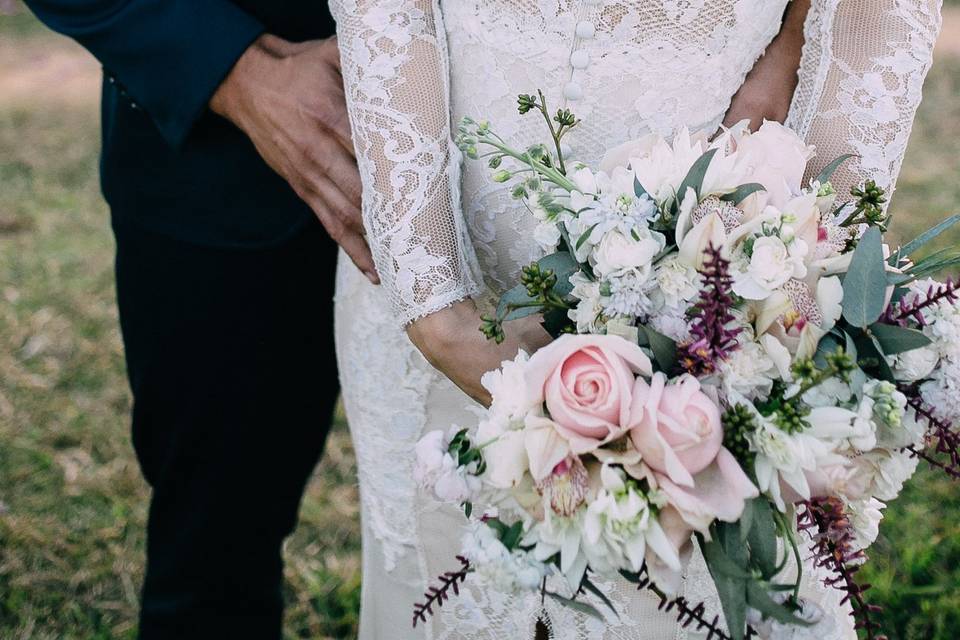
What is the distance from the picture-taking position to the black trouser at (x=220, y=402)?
2.03 metres

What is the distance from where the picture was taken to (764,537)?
111cm

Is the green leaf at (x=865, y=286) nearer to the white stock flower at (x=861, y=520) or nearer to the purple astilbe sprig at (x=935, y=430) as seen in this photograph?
the purple astilbe sprig at (x=935, y=430)

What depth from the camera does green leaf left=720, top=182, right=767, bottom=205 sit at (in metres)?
1.17

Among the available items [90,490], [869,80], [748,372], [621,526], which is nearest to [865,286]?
[748,372]

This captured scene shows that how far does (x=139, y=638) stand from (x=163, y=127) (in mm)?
1231

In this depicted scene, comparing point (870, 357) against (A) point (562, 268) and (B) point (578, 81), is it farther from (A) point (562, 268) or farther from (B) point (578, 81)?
(B) point (578, 81)

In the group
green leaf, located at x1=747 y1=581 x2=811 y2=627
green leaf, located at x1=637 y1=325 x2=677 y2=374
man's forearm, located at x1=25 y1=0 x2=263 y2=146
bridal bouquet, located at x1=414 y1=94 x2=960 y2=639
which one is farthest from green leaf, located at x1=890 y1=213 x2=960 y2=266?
man's forearm, located at x1=25 y1=0 x2=263 y2=146

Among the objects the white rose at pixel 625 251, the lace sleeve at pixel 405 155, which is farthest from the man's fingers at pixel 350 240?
the white rose at pixel 625 251

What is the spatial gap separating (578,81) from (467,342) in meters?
0.44

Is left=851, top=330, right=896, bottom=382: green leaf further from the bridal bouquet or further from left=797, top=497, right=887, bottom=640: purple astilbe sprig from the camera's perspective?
left=797, top=497, right=887, bottom=640: purple astilbe sprig

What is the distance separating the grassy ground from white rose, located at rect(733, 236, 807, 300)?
196 cm

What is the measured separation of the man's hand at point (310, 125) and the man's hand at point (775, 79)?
63cm

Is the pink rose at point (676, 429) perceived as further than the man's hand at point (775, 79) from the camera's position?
No

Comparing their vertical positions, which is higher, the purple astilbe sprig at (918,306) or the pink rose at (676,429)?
the purple astilbe sprig at (918,306)
